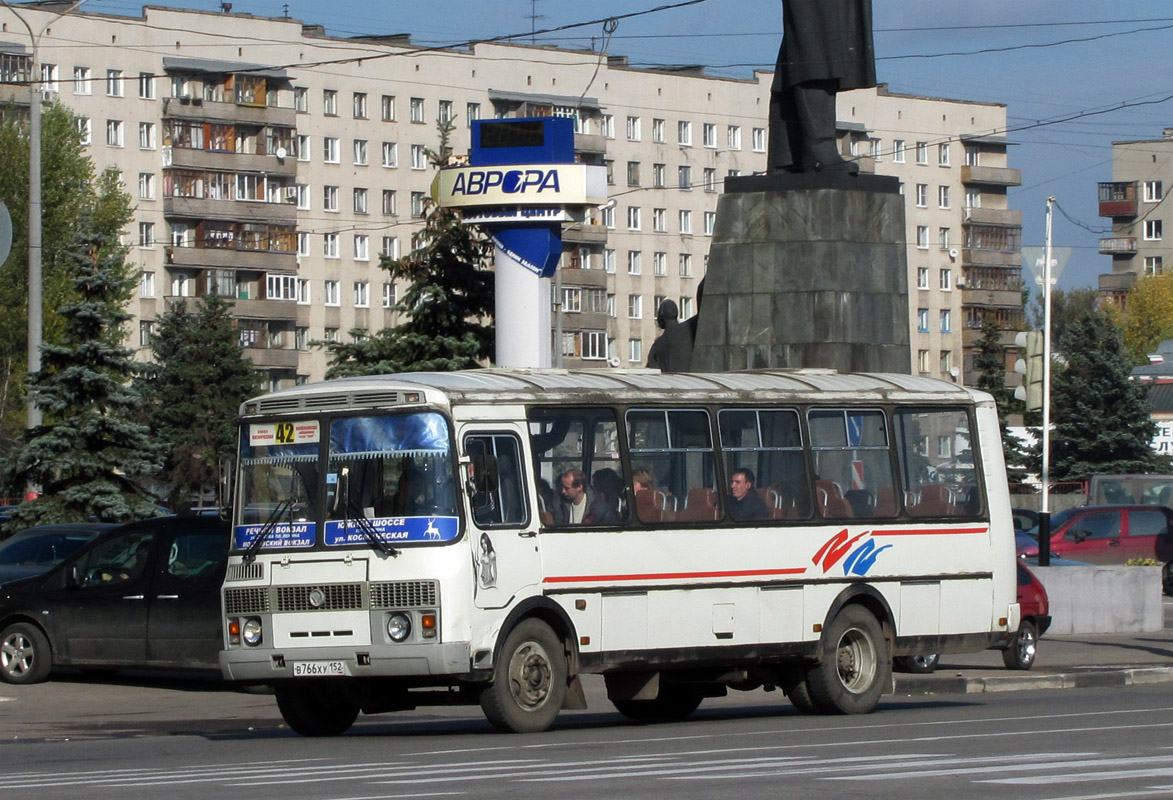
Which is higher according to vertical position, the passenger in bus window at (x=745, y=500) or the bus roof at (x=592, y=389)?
the bus roof at (x=592, y=389)

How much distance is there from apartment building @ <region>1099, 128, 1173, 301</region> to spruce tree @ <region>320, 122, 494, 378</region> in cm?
9794

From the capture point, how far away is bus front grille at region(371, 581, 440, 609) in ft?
41.7

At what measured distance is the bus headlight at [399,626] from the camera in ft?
41.9

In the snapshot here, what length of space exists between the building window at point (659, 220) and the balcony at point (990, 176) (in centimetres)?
2088

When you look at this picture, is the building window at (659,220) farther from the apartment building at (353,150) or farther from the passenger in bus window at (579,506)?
the passenger in bus window at (579,506)

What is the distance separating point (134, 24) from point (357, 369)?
43.8 metres

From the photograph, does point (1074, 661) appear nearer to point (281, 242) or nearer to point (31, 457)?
point (31, 457)

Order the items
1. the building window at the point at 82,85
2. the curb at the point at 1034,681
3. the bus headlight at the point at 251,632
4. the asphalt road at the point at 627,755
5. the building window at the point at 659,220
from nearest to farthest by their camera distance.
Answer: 1. the asphalt road at the point at 627,755
2. the bus headlight at the point at 251,632
3. the curb at the point at 1034,681
4. the building window at the point at 82,85
5. the building window at the point at 659,220

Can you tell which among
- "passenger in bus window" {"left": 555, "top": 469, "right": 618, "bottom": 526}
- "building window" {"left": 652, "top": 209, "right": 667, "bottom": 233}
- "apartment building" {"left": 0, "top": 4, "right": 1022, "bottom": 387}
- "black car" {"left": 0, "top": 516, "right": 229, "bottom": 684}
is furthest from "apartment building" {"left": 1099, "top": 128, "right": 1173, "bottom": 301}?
"passenger in bus window" {"left": 555, "top": 469, "right": 618, "bottom": 526}

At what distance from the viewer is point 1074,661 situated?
880 inches

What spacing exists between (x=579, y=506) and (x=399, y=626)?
1622 mm

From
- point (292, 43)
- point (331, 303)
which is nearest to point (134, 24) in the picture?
point (292, 43)

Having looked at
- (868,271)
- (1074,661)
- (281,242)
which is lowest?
(1074,661)

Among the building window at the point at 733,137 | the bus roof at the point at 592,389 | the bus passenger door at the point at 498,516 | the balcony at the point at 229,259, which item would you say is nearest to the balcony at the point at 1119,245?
the building window at the point at 733,137
